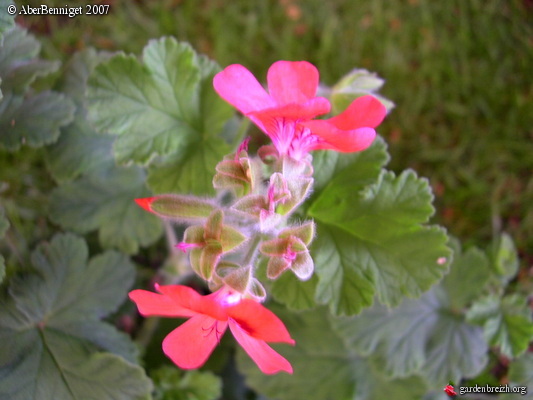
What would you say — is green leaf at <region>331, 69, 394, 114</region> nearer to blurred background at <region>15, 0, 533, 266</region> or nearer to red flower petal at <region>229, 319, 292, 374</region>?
red flower petal at <region>229, 319, 292, 374</region>

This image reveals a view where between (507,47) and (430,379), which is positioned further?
(507,47)

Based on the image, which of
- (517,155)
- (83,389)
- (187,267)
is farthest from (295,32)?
(83,389)

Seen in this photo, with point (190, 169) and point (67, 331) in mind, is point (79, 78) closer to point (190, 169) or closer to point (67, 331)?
point (190, 169)

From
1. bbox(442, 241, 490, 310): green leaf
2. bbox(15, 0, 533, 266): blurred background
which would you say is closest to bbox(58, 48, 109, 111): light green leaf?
bbox(15, 0, 533, 266): blurred background

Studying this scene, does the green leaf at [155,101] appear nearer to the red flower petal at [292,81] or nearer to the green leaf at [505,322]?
the red flower petal at [292,81]

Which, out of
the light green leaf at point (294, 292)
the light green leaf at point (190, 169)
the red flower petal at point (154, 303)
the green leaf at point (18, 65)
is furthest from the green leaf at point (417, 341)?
the green leaf at point (18, 65)

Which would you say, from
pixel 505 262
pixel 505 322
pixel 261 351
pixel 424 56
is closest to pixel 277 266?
pixel 261 351

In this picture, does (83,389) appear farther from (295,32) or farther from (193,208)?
(295,32)
